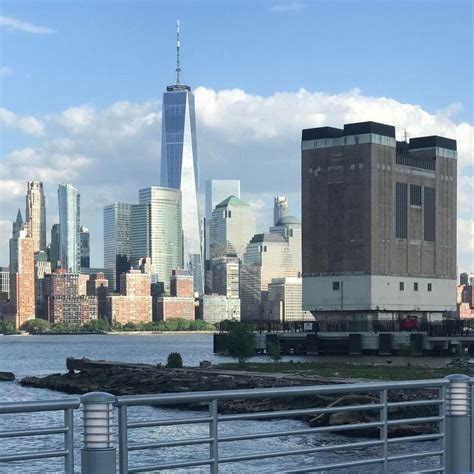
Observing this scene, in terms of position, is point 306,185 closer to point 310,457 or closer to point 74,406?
point 310,457

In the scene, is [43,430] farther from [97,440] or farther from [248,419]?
[248,419]

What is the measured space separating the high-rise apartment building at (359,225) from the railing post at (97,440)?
170204 mm

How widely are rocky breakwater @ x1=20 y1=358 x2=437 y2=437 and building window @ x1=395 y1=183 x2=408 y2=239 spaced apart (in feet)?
234

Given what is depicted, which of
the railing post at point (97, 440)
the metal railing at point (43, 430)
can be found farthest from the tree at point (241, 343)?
the metal railing at point (43, 430)

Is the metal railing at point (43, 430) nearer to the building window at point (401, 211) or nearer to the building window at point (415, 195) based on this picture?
the building window at point (401, 211)

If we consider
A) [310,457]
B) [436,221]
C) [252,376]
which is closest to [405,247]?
[436,221]

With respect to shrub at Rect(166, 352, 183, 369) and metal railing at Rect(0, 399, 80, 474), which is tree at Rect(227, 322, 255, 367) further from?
metal railing at Rect(0, 399, 80, 474)

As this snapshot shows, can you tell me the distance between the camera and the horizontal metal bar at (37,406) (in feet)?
34.8

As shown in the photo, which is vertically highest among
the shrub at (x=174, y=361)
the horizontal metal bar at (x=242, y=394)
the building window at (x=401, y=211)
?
the building window at (x=401, y=211)

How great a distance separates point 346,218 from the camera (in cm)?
18400

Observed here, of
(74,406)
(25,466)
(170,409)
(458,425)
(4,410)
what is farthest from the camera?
(170,409)

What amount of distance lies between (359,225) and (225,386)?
98.0 m

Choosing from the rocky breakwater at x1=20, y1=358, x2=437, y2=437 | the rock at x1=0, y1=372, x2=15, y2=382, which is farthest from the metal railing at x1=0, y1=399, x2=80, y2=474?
the rock at x1=0, y1=372, x2=15, y2=382

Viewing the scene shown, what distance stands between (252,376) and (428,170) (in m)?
114
